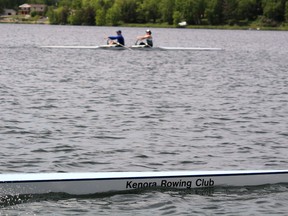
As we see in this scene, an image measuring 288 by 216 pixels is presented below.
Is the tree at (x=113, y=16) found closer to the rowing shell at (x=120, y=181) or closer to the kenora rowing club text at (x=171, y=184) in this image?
the rowing shell at (x=120, y=181)

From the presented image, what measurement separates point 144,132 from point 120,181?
8.37 meters

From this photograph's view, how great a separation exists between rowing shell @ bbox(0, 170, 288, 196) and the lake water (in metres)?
0.19

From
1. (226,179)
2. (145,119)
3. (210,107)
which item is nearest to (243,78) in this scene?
(210,107)

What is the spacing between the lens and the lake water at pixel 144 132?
1457 centimetres

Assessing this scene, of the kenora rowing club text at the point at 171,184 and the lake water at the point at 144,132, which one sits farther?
the lake water at the point at 144,132

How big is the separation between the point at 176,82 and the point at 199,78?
3.45m

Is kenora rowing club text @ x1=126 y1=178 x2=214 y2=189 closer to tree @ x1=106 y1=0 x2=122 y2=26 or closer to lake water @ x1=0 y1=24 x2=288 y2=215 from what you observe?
lake water @ x1=0 y1=24 x2=288 y2=215

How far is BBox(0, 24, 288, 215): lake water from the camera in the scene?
14.6m

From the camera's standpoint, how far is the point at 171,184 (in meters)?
14.6

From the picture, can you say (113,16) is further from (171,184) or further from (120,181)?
(120,181)

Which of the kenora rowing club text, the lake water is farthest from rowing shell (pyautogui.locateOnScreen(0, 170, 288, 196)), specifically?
the lake water

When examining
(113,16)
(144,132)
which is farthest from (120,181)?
(113,16)

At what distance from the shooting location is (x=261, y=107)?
95.1 ft

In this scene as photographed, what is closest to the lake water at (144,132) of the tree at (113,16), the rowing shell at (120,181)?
the rowing shell at (120,181)
